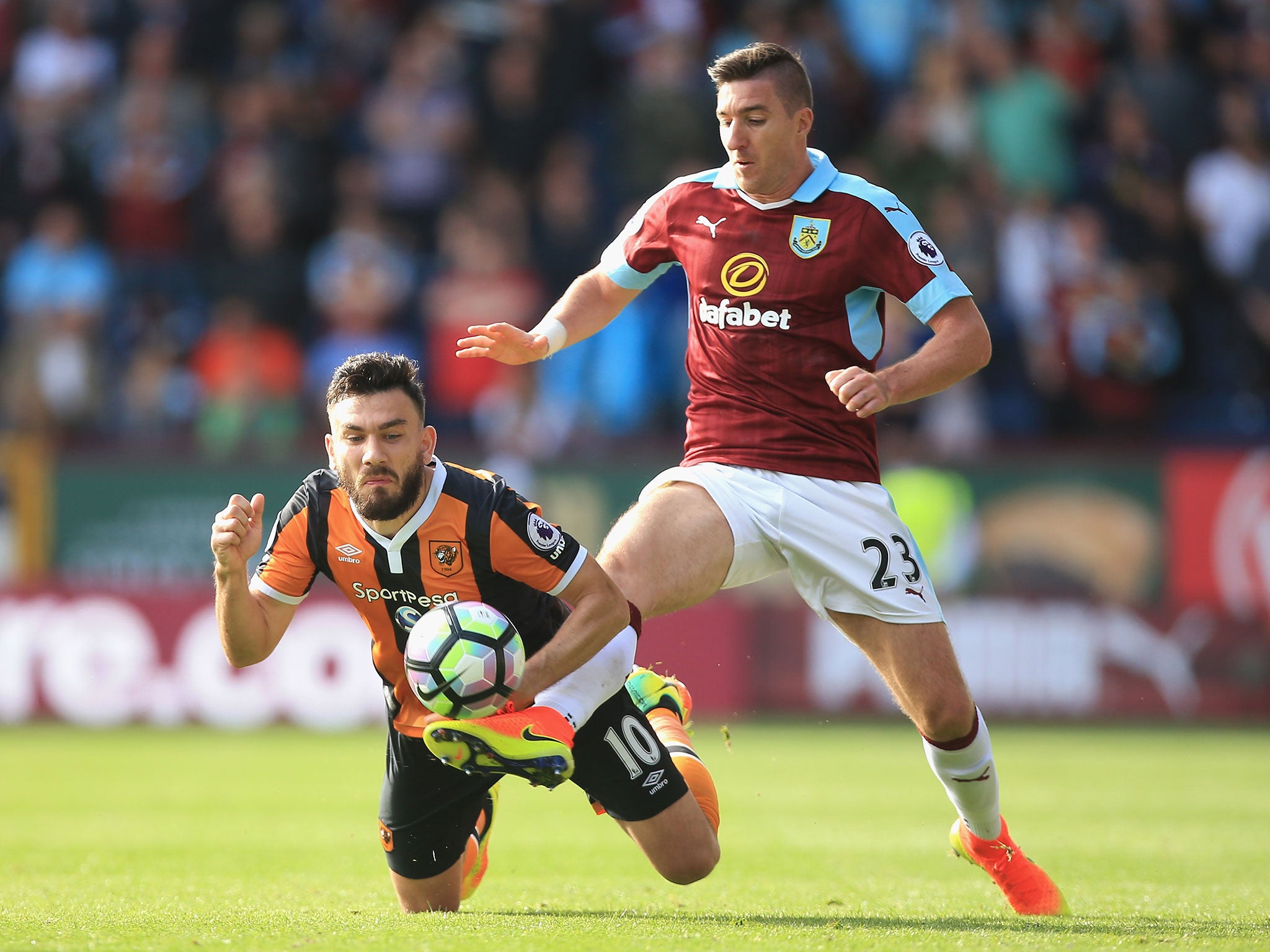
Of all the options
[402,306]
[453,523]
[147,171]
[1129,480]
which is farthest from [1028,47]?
[453,523]

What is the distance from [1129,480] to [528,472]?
516 cm

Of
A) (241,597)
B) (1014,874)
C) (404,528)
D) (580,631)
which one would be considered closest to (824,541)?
(580,631)

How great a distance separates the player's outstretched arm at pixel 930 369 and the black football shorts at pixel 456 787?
1.45 m

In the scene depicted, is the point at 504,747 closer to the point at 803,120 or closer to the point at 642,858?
the point at 803,120

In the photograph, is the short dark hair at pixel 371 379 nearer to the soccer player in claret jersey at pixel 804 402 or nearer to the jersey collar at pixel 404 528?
the jersey collar at pixel 404 528

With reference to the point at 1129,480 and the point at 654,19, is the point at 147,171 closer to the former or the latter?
the point at 654,19

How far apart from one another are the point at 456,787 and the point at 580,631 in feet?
3.28

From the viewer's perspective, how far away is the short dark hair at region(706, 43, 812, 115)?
5.93 m

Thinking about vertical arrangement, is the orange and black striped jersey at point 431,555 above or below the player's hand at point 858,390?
below

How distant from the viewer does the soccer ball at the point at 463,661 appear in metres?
5.09

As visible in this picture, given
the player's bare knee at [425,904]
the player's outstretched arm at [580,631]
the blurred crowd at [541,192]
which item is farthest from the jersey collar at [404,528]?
the blurred crowd at [541,192]

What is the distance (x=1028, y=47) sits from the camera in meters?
16.6

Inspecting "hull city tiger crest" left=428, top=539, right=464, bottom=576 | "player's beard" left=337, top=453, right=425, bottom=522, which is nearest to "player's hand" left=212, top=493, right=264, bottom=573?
"player's beard" left=337, top=453, right=425, bottom=522

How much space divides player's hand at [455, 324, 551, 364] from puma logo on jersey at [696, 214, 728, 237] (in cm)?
73
